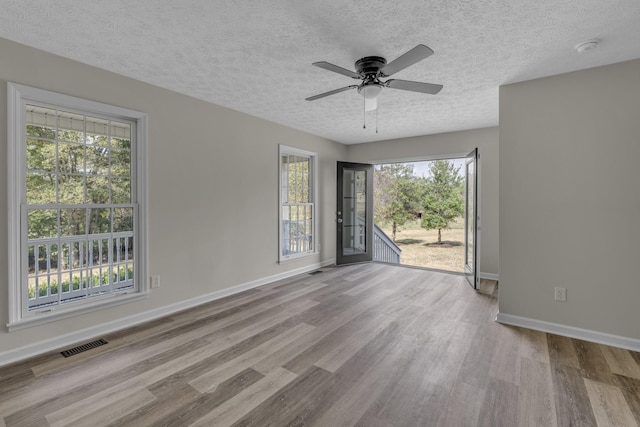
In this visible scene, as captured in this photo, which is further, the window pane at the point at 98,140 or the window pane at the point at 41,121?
the window pane at the point at 98,140

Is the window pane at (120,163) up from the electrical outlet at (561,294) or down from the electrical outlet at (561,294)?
up

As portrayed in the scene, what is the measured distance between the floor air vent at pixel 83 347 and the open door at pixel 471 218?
4674 mm

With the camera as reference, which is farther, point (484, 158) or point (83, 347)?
point (484, 158)

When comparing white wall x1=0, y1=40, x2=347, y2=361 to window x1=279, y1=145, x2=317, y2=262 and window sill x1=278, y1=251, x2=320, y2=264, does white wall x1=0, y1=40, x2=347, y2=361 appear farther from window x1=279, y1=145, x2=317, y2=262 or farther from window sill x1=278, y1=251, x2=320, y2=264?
window x1=279, y1=145, x2=317, y2=262

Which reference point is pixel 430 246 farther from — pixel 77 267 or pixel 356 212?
pixel 77 267

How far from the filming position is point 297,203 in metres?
5.45

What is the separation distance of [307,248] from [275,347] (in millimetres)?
3162

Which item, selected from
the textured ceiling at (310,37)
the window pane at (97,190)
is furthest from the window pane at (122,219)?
the textured ceiling at (310,37)

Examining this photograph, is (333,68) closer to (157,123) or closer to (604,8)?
(604,8)

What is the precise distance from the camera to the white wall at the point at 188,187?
2502 millimetres

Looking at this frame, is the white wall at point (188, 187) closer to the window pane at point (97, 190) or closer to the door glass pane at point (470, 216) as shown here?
the window pane at point (97, 190)

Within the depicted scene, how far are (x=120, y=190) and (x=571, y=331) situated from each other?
15.9 feet

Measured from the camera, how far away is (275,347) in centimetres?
262

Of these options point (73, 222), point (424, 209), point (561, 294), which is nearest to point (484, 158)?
point (561, 294)
